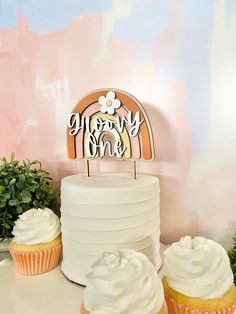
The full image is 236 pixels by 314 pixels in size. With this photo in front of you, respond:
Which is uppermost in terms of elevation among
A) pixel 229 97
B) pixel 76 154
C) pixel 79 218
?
pixel 229 97

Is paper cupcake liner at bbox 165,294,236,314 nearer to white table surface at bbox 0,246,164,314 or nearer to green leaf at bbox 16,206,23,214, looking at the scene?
white table surface at bbox 0,246,164,314

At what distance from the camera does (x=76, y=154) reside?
116 cm

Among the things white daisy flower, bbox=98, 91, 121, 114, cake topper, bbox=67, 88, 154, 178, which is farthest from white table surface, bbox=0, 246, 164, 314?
white daisy flower, bbox=98, 91, 121, 114

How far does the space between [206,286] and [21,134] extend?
106 centimetres

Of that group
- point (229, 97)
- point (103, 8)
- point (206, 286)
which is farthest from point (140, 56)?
point (206, 286)

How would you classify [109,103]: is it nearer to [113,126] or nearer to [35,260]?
[113,126]

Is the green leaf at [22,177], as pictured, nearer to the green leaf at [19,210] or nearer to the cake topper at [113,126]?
the green leaf at [19,210]

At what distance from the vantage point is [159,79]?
47.8 inches

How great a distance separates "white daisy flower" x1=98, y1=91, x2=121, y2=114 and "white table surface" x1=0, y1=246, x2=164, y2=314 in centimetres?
60

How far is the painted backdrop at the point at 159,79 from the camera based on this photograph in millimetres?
1146

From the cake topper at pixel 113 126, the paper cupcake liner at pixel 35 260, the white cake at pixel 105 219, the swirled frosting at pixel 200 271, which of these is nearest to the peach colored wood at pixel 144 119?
the cake topper at pixel 113 126

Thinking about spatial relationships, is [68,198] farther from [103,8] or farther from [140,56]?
[103,8]

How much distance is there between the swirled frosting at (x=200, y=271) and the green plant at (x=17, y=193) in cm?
63

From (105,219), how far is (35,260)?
32 centimetres
